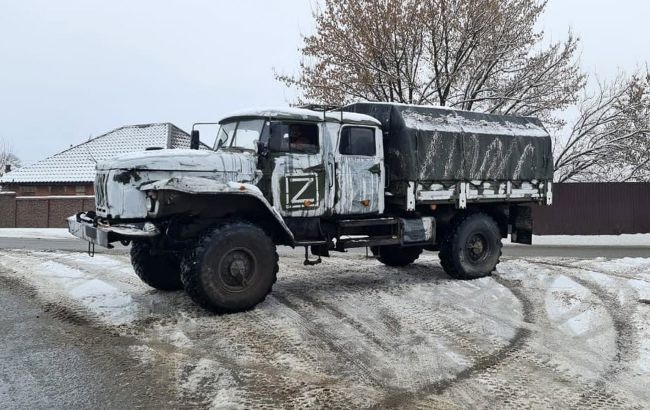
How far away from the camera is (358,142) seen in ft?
24.9

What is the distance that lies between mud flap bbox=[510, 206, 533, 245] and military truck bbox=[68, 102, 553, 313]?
0.08 ft

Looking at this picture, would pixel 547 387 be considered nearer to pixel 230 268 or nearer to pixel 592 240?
pixel 230 268

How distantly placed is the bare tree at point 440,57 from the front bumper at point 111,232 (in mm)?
12057

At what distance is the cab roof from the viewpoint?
6838 mm

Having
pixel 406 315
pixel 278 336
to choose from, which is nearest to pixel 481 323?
pixel 406 315

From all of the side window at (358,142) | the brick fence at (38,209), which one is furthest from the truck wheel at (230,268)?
the brick fence at (38,209)

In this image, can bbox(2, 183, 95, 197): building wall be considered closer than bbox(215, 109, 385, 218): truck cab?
No

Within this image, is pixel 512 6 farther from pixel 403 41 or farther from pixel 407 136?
pixel 407 136

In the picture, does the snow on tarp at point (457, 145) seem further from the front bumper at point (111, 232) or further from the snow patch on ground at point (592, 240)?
the snow patch on ground at point (592, 240)

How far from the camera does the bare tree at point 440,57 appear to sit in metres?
16.8

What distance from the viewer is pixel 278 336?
17.6ft

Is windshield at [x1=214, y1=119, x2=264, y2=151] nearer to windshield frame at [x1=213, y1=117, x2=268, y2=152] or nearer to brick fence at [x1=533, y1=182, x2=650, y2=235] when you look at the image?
windshield frame at [x1=213, y1=117, x2=268, y2=152]

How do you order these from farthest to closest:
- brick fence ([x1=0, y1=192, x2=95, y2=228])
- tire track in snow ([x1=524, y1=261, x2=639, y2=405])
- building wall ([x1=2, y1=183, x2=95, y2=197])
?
building wall ([x1=2, y1=183, x2=95, y2=197])
brick fence ([x1=0, y1=192, x2=95, y2=228])
tire track in snow ([x1=524, y1=261, x2=639, y2=405])

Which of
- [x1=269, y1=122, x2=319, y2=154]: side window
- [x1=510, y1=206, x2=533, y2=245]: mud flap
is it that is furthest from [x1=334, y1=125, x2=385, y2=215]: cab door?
[x1=510, y1=206, x2=533, y2=245]: mud flap
